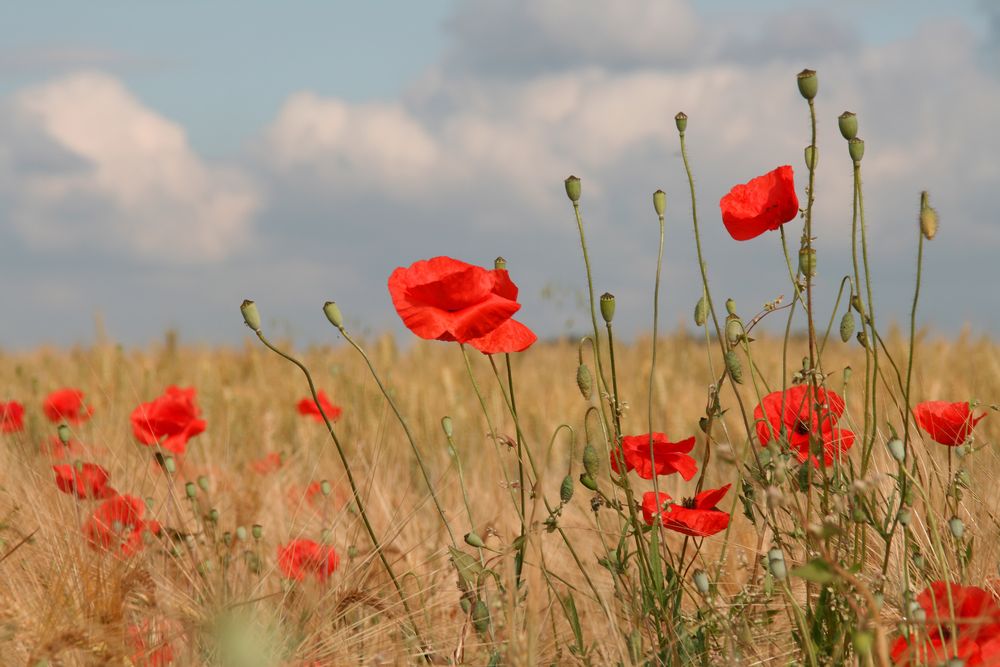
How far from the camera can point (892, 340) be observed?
4781 millimetres

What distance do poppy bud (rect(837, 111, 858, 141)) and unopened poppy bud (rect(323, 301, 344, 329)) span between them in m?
0.61

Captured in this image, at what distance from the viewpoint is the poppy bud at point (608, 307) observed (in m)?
1.23

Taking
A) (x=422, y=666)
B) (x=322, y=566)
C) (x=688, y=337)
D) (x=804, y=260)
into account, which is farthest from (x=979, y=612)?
(x=688, y=337)

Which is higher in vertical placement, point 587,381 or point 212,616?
point 587,381

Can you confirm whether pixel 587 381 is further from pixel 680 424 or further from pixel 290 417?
pixel 290 417

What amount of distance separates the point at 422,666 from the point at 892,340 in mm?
3917

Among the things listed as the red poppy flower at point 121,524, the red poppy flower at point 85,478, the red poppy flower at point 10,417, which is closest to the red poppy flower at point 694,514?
the red poppy flower at point 121,524

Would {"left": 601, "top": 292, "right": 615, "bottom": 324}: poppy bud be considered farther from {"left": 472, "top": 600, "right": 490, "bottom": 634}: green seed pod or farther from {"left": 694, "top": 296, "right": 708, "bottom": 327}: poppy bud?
{"left": 472, "top": 600, "right": 490, "bottom": 634}: green seed pod

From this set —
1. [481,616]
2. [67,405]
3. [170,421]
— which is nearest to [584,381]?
[481,616]

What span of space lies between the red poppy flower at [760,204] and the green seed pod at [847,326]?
0.45 feet

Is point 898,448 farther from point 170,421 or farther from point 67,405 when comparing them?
point 67,405

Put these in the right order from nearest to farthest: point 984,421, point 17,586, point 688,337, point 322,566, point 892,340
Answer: point 17,586 < point 322,566 < point 984,421 < point 892,340 < point 688,337

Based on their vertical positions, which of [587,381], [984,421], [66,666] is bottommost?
[984,421]

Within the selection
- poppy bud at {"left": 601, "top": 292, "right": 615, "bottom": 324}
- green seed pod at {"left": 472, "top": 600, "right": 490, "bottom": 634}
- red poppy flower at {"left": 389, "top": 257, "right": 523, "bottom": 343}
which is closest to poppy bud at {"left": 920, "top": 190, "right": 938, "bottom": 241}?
poppy bud at {"left": 601, "top": 292, "right": 615, "bottom": 324}
